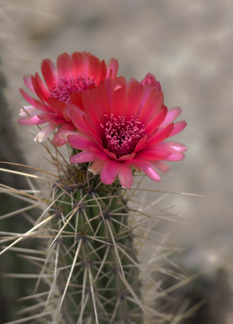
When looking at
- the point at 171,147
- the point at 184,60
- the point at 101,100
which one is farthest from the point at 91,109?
the point at 184,60

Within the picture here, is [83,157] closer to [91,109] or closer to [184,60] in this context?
[91,109]

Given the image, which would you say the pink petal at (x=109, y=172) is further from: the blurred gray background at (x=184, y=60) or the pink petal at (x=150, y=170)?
→ the blurred gray background at (x=184, y=60)

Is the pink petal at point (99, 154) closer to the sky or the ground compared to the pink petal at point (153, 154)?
closer to the ground

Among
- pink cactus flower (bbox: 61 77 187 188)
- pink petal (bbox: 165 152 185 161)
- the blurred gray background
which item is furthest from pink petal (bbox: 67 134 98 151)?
the blurred gray background

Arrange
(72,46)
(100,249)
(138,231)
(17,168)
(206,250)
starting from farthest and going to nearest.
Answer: (72,46)
(206,250)
(17,168)
(138,231)
(100,249)

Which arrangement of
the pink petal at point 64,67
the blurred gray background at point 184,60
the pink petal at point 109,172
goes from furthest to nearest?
1. the blurred gray background at point 184,60
2. the pink petal at point 64,67
3. the pink petal at point 109,172

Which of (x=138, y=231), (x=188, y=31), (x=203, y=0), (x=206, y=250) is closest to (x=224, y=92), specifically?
(x=188, y=31)

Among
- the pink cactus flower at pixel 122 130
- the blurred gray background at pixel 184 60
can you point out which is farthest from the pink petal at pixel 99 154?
the blurred gray background at pixel 184 60

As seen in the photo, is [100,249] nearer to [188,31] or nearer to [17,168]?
[17,168]
